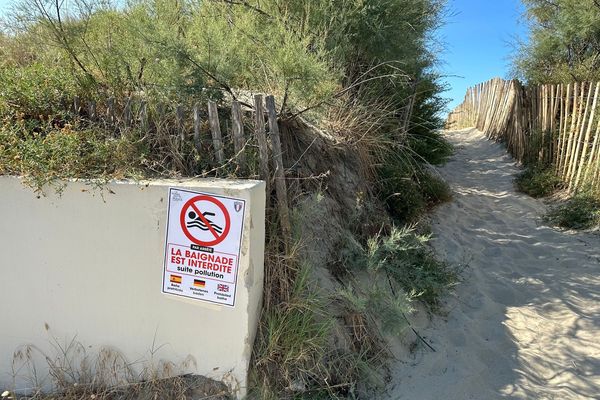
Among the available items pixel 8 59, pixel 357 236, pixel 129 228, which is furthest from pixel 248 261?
pixel 8 59

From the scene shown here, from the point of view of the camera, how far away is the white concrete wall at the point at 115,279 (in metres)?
2.54

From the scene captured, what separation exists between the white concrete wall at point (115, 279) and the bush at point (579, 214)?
4874 millimetres

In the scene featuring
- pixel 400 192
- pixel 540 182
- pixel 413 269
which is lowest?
pixel 413 269

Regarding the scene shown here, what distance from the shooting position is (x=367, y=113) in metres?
4.55

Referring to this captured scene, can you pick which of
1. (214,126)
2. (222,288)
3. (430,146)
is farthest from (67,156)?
(430,146)

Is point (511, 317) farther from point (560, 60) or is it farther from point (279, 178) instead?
point (560, 60)

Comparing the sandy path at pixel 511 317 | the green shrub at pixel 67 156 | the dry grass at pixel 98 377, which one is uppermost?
the green shrub at pixel 67 156

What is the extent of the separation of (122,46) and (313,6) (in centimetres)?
206

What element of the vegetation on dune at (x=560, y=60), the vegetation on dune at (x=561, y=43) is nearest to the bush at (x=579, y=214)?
the vegetation on dune at (x=560, y=60)

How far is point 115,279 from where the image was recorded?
2643 mm

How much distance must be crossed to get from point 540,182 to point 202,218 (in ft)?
21.4

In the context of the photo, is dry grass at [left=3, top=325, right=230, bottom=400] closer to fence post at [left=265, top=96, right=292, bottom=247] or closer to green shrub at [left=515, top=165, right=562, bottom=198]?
fence post at [left=265, top=96, right=292, bottom=247]

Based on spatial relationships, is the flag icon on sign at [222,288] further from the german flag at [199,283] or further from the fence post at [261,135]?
the fence post at [261,135]

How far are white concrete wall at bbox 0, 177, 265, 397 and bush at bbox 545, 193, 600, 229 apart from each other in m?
4.87
